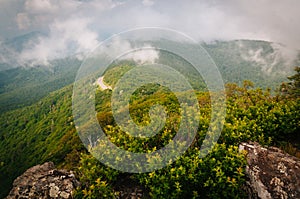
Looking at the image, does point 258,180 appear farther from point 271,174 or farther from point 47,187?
point 47,187

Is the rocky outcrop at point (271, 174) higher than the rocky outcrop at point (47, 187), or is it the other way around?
the rocky outcrop at point (271, 174)

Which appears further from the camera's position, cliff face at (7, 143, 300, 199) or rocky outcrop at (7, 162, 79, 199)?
rocky outcrop at (7, 162, 79, 199)

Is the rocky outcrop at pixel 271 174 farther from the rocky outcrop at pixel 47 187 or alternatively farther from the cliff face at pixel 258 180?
the rocky outcrop at pixel 47 187

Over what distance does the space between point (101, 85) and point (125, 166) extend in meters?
103

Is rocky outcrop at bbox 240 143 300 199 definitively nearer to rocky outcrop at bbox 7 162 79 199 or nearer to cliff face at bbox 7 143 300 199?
cliff face at bbox 7 143 300 199

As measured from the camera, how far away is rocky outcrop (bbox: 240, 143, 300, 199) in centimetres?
607

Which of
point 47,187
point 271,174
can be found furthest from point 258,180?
point 47,187

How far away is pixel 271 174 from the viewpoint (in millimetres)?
6441

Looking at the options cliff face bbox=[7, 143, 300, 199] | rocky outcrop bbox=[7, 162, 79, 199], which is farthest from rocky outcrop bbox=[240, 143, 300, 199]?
rocky outcrop bbox=[7, 162, 79, 199]

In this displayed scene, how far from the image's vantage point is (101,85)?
10731 centimetres

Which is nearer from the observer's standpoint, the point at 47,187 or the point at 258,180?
the point at 258,180

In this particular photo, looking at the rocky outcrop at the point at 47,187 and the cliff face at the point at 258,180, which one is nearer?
the cliff face at the point at 258,180

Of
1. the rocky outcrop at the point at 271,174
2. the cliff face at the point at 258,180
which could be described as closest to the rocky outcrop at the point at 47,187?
the cliff face at the point at 258,180

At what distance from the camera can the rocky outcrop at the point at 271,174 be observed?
19.9ft
